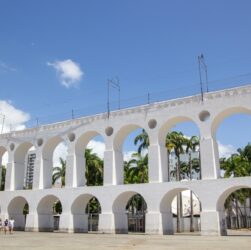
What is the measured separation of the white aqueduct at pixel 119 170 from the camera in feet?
89.5

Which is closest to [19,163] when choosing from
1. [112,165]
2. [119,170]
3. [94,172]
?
[94,172]

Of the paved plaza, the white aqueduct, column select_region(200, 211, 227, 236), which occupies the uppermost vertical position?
the white aqueduct

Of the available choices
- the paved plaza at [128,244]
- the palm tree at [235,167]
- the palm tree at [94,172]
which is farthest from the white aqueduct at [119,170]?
the palm tree at [235,167]

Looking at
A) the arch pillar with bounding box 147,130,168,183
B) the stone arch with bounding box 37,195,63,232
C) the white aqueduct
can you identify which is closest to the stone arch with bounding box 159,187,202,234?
the white aqueduct

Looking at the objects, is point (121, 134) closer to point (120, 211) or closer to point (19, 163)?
point (120, 211)

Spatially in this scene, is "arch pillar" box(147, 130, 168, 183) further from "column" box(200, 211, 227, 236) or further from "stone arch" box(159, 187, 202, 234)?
"column" box(200, 211, 227, 236)

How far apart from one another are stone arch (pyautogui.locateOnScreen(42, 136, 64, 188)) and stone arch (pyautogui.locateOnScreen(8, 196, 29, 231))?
133 inches

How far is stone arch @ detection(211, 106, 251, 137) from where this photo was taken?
27.4 m

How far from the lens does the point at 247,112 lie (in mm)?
27891

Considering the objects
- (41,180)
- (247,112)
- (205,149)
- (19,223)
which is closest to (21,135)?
(41,180)

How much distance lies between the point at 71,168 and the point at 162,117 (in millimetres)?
9723

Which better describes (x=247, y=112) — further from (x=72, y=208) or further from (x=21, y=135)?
(x=21, y=135)

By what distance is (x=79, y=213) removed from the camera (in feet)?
111

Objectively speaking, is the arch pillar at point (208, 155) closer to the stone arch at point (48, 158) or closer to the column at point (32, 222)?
the stone arch at point (48, 158)
